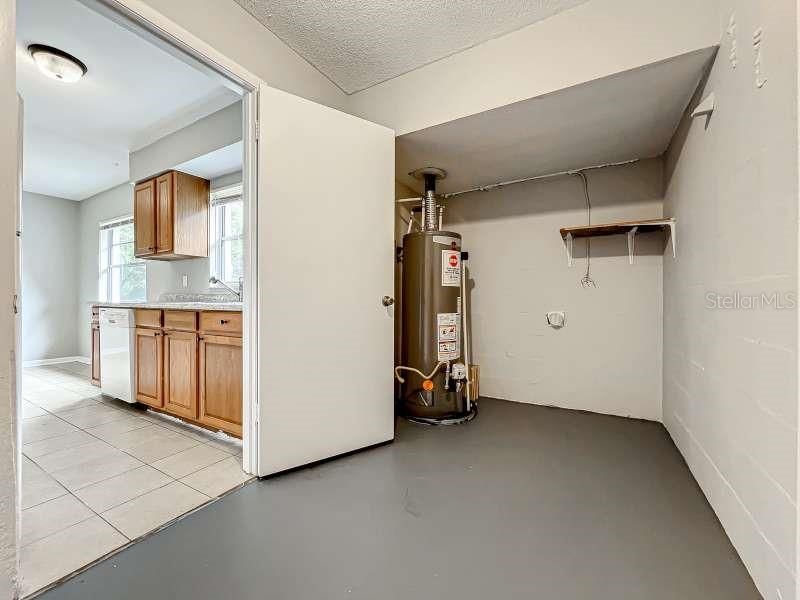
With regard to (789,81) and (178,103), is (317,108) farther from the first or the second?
(789,81)

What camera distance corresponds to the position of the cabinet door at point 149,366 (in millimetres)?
2697

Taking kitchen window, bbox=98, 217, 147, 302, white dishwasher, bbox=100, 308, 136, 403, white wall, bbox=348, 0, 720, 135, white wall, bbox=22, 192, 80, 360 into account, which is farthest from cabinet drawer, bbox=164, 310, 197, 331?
white wall, bbox=22, 192, 80, 360

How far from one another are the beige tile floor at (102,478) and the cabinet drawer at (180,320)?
2.36 feet

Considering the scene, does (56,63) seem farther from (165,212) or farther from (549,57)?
(549,57)

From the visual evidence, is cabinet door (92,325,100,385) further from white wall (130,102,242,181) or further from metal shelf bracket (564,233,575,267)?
metal shelf bracket (564,233,575,267)

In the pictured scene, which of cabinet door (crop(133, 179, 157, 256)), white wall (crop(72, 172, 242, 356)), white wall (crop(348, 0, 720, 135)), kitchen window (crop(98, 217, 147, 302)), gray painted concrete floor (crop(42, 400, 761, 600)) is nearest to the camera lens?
gray painted concrete floor (crop(42, 400, 761, 600))

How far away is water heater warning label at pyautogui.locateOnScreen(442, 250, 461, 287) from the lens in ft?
8.49

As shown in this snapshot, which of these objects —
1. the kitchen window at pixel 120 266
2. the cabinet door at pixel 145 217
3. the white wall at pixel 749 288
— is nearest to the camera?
the white wall at pixel 749 288

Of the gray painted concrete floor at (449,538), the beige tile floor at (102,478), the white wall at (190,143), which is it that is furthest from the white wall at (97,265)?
the gray painted concrete floor at (449,538)

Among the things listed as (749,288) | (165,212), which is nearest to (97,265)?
(165,212)

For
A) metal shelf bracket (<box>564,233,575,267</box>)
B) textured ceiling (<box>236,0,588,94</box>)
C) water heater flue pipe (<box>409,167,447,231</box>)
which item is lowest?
metal shelf bracket (<box>564,233,575,267</box>)

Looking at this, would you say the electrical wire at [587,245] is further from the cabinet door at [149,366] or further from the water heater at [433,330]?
the cabinet door at [149,366]

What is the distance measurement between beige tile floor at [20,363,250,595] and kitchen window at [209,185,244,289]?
4.85 feet

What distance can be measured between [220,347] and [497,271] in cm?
231
